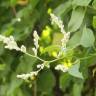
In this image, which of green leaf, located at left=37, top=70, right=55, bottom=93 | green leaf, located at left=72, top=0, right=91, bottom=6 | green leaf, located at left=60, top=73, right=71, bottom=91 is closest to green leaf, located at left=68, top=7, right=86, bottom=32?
green leaf, located at left=72, top=0, right=91, bottom=6

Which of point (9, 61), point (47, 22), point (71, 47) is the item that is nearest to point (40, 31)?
point (47, 22)

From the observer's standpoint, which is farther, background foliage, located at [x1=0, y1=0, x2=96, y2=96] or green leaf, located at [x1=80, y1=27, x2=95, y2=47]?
background foliage, located at [x1=0, y1=0, x2=96, y2=96]

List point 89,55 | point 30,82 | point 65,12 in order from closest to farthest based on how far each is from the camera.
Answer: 1. point 89,55
2. point 65,12
3. point 30,82

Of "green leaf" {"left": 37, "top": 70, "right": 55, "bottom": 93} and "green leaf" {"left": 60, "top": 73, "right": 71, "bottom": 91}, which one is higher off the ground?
"green leaf" {"left": 37, "top": 70, "right": 55, "bottom": 93}

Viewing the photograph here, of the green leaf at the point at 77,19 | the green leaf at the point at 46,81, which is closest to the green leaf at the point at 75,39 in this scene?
the green leaf at the point at 77,19

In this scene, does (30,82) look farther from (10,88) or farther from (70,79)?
(70,79)

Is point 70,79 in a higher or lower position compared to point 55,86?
lower

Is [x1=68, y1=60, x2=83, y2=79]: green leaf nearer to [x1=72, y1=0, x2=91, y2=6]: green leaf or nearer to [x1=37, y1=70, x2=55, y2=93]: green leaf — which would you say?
[x1=72, y1=0, x2=91, y2=6]: green leaf
